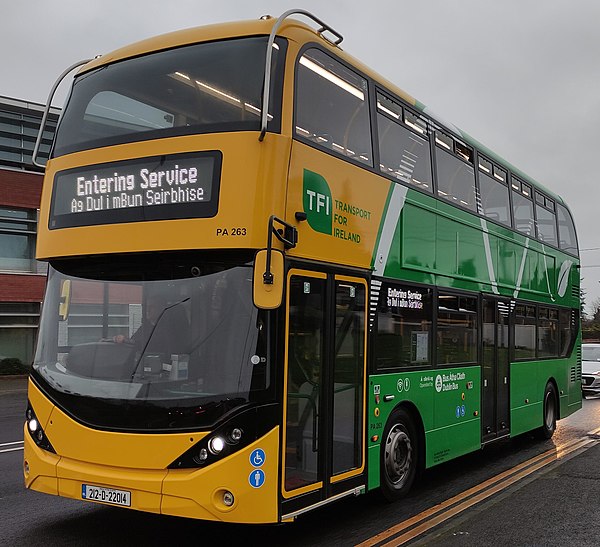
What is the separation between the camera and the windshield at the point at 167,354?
5316mm

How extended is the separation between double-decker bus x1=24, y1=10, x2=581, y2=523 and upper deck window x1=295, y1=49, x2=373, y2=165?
23 millimetres

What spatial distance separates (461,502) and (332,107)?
4382mm

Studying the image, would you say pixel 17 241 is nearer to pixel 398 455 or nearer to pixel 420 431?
pixel 420 431

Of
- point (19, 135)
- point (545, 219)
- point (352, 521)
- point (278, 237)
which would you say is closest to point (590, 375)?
point (545, 219)

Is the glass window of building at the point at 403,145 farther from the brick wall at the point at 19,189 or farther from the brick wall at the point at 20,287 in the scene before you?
the brick wall at the point at 19,189

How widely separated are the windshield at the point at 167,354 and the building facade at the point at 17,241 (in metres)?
20.6

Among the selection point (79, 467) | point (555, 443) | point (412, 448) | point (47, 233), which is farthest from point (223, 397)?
point (555, 443)

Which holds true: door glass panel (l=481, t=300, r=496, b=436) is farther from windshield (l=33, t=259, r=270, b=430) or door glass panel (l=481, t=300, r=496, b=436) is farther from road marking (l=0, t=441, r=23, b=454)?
road marking (l=0, t=441, r=23, b=454)

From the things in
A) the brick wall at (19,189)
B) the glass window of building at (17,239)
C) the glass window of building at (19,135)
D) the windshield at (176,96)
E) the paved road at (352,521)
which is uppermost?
the glass window of building at (19,135)

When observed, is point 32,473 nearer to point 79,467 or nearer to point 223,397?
point 79,467

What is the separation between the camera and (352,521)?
6.85m

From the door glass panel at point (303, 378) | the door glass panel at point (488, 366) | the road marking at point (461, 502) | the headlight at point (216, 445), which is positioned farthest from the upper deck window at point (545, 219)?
the headlight at point (216, 445)

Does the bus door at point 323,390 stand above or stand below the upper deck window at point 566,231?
below

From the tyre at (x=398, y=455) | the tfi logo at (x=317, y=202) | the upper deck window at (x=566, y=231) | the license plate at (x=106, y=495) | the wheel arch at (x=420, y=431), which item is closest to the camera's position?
the license plate at (x=106, y=495)
